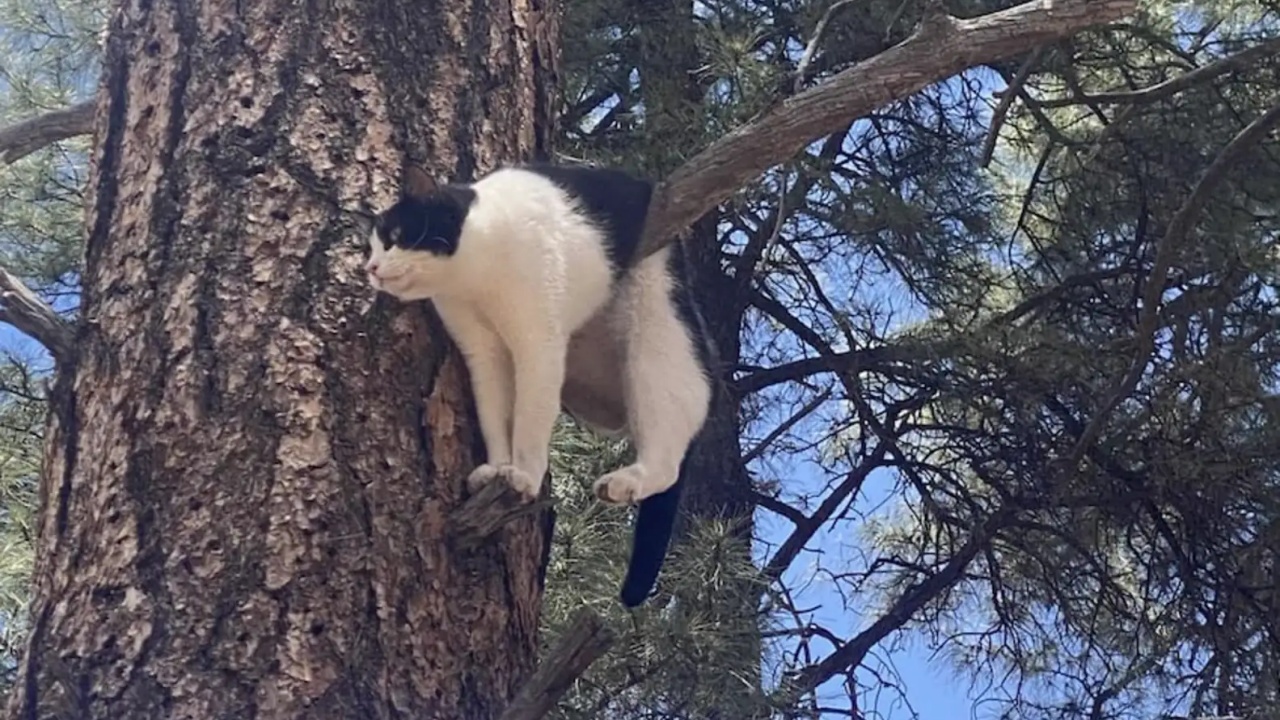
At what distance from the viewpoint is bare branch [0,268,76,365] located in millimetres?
1428

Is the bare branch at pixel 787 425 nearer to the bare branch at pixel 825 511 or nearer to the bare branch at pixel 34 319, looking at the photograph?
the bare branch at pixel 825 511

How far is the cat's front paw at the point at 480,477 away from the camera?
1.45 m

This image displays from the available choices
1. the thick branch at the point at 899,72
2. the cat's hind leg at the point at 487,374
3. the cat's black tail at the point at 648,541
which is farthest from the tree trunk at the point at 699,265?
the thick branch at the point at 899,72

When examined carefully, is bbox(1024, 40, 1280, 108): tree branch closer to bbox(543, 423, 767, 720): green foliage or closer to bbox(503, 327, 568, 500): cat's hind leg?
bbox(543, 423, 767, 720): green foliage

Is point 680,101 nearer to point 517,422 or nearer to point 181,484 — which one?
point 517,422

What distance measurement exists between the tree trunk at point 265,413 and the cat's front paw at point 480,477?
0.01m

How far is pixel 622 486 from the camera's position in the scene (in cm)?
175

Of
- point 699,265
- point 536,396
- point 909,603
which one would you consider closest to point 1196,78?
point 699,265

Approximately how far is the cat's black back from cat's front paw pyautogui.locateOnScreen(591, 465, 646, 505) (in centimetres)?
23

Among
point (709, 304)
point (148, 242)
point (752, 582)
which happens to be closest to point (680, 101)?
point (709, 304)

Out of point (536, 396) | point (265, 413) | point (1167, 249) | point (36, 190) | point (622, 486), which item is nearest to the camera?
point (265, 413)

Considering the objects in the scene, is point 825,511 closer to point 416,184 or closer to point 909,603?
point 909,603

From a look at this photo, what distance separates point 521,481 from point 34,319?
18.6 inches

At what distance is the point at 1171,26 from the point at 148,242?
216 centimetres
